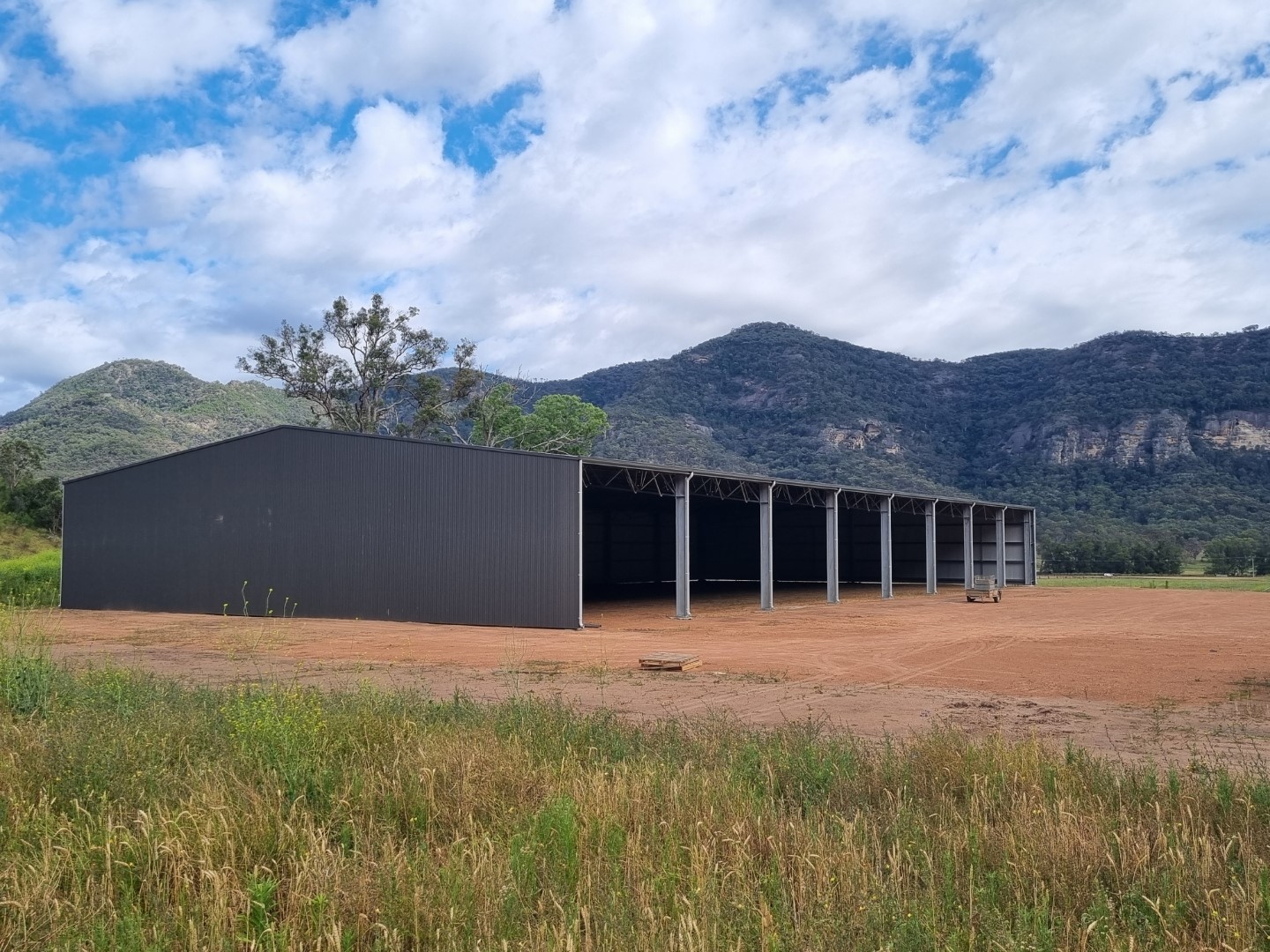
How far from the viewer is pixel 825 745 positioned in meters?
8.83

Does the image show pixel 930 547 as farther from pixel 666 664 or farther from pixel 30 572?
pixel 30 572

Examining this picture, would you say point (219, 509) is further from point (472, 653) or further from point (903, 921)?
point (903, 921)

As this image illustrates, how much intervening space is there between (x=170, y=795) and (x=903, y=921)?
4.87 meters

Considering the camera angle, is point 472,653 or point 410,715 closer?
point 410,715

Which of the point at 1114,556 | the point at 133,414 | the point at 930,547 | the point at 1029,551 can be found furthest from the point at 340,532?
the point at 133,414

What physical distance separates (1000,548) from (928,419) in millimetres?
71503

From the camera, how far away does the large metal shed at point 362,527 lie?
28.2 m

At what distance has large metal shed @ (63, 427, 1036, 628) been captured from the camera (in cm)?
2825

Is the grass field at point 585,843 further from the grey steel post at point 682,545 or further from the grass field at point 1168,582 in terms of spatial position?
the grass field at point 1168,582

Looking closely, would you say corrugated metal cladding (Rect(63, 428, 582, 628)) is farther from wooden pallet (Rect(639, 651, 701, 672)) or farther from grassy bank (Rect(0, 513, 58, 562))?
grassy bank (Rect(0, 513, 58, 562))

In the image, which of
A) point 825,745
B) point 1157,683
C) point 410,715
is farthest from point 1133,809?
point 1157,683

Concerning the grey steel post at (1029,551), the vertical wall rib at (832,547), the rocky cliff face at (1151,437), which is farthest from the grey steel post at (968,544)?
the rocky cliff face at (1151,437)

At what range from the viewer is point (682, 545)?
3147 centimetres

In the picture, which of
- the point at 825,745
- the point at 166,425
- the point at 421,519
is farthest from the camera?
the point at 166,425
